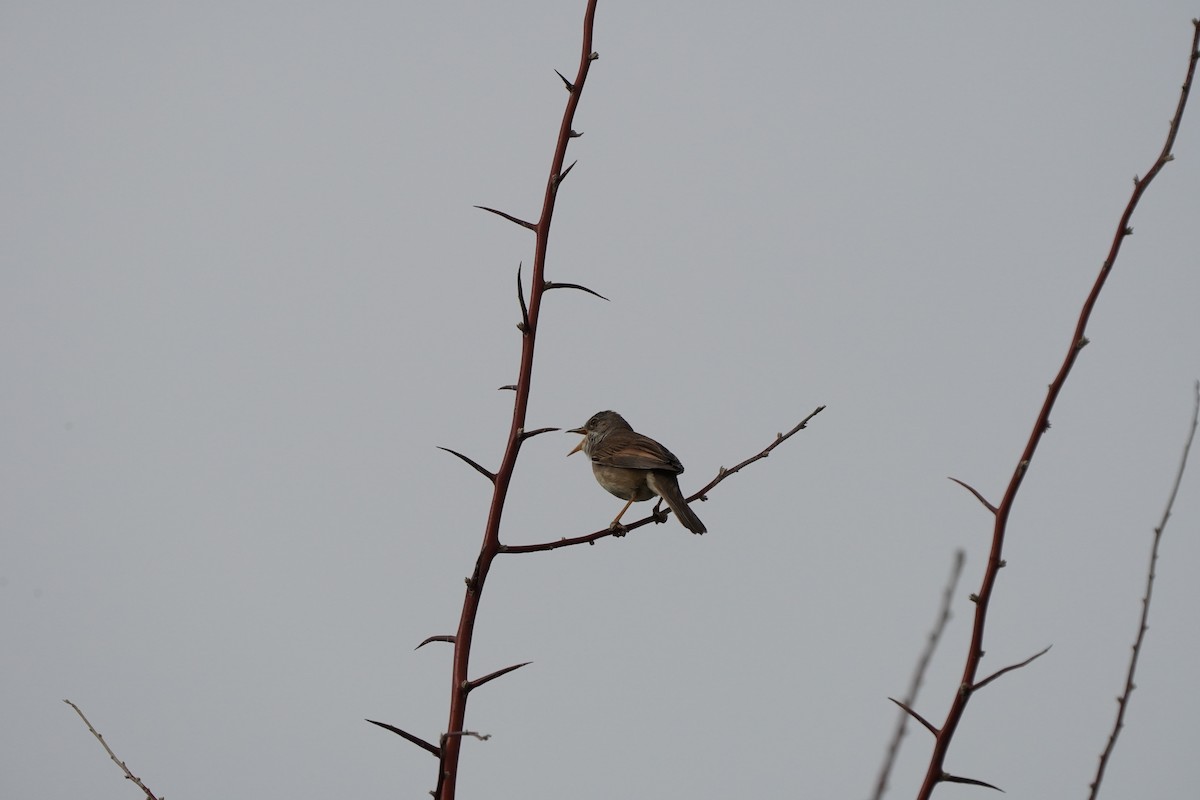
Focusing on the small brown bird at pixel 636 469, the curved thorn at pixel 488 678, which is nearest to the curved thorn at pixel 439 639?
the curved thorn at pixel 488 678

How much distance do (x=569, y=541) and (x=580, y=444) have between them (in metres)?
Answer: 3.73

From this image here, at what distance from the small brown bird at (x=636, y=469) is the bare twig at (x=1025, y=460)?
3187 millimetres

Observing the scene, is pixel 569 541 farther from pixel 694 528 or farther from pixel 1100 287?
pixel 694 528

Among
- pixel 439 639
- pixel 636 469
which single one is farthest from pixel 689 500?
pixel 636 469

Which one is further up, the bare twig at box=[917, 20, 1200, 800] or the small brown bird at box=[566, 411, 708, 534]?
the small brown bird at box=[566, 411, 708, 534]

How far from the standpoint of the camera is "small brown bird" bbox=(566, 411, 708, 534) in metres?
4.98

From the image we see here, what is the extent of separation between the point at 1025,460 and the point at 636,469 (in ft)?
12.3

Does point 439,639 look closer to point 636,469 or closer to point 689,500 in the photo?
point 689,500

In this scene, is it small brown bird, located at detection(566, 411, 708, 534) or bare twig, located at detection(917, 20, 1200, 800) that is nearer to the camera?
bare twig, located at detection(917, 20, 1200, 800)

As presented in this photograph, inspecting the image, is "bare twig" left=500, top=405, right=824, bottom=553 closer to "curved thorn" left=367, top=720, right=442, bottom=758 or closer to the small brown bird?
"curved thorn" left=367, top=720, right=442, bottom=758

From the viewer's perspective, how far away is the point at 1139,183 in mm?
1454

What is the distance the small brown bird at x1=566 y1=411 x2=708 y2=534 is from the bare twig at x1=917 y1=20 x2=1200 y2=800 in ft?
10.5

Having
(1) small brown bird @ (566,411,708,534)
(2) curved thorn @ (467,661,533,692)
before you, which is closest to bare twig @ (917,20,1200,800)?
(2) curved thorn @ (467,661,533,692)

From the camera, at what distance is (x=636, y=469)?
517cm
